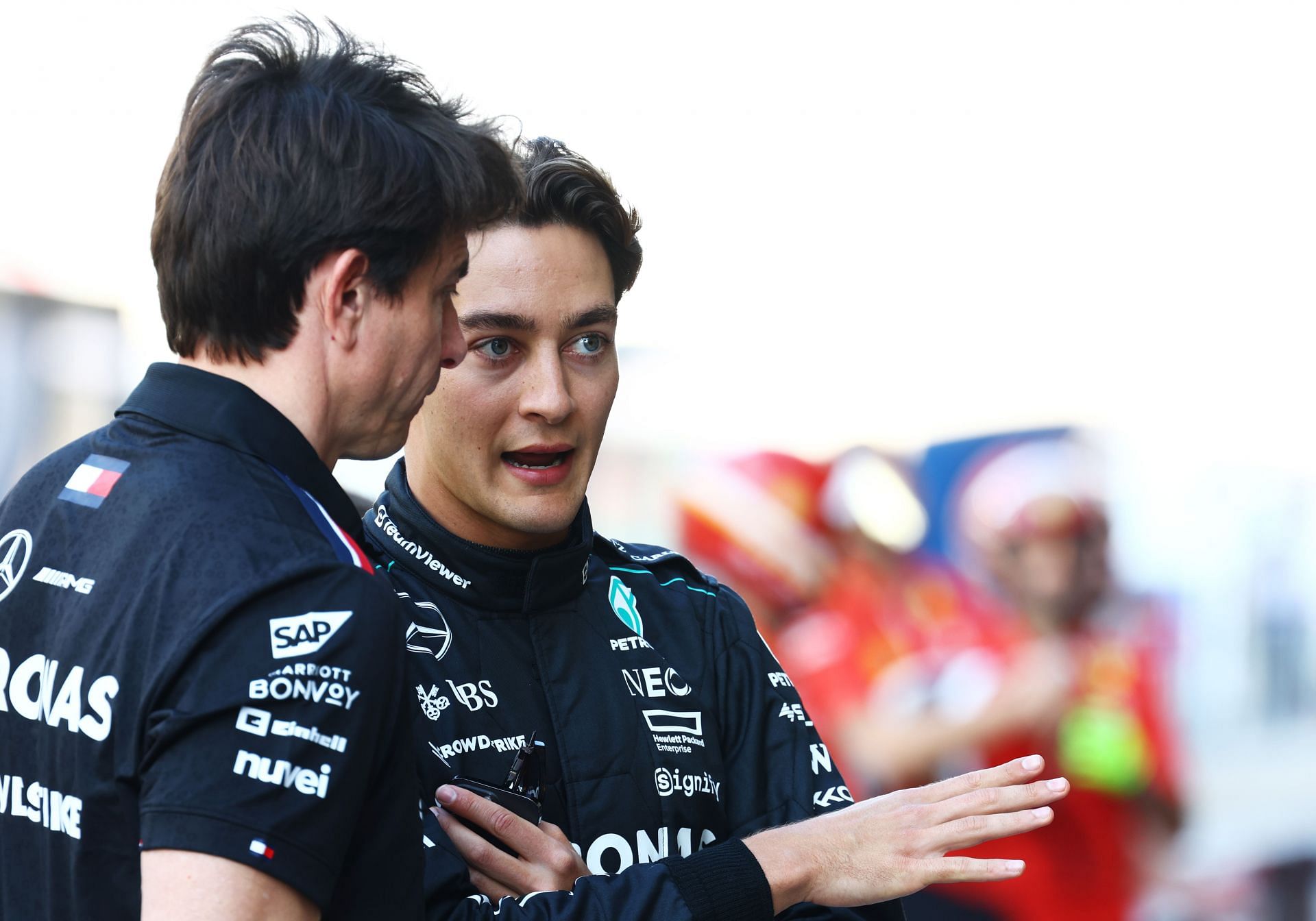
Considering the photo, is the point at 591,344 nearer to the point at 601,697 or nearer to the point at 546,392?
the point at 546,392

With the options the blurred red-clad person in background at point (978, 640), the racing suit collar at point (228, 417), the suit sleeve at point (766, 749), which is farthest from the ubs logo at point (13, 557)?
the blurred red-clad person in background at point (978, 640)

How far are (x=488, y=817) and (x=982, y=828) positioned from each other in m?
0.53

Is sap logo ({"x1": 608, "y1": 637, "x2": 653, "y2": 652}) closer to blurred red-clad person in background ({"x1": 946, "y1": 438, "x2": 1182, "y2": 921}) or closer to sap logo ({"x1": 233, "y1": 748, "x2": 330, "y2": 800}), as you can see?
sap logo ({"x1": 233, "y1": 748, "x2": 330, "y2": 800})

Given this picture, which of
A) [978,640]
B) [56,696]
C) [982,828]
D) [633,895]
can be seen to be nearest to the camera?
[56,696]

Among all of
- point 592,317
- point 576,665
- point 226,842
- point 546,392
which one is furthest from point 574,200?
point 226,842

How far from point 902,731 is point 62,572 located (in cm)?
315

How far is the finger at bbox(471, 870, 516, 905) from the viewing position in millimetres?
1352

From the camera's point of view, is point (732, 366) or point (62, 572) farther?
point (732, 366)

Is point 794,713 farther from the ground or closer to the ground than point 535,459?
closer to the ground

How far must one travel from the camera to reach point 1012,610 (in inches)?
150

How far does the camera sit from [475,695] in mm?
1542

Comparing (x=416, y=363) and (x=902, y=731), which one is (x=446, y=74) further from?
(x=416, y=363)

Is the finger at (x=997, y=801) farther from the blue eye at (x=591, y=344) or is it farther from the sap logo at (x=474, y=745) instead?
the blue eye at (x=591, y=344)

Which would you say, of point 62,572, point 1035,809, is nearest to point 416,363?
point 62,572
